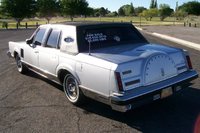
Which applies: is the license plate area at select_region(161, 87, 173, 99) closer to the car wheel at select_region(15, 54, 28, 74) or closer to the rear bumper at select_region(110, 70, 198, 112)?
the rear bumper at select_region(110, 70, 198, 112)

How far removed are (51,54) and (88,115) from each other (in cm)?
186

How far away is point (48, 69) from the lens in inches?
279

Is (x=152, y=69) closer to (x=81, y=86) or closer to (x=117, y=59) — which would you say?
(x=117, y=59)

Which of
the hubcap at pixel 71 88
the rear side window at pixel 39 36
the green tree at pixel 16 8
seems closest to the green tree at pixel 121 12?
the green tree at pixel 16 8

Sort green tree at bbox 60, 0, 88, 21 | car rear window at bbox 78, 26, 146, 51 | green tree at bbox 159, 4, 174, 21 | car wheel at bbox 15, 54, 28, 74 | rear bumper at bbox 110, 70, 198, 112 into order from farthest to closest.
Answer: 1. green tree at bbox 159, 4, 174, 21
2. green tree at bbox 60, 0, 88, 21
3. car wheel at bbox 15, 54, 28, 74
4. car rear window at bbox 78, 26, 146, 51
5. rear bumper at bbox 110, 70, 198, 112

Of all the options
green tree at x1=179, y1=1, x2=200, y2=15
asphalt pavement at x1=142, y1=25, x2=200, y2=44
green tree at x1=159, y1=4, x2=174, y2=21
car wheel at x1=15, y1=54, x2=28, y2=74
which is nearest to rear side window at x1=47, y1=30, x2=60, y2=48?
car wheel at x1=15, y1=54, x2=28, y2=74

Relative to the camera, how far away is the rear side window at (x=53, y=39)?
6770 millimetres

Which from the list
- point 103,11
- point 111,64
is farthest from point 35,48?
point 103,11

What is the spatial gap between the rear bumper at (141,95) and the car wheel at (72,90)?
1.14m

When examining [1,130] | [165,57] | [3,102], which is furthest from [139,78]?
[3,102]

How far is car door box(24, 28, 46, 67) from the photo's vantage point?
759 centimetres

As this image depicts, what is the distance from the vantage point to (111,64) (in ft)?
16.5

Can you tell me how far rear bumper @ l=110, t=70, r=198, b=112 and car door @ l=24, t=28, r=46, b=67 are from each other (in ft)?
10.8

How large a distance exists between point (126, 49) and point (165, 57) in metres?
0.83
